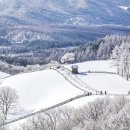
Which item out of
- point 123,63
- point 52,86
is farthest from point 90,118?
point 123,63

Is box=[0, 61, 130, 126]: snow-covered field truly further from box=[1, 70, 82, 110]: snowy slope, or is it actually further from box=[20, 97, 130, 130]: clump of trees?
box=[20, 97, 130, 130]: clump of trees

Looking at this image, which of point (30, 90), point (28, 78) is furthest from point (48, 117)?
point (28, 78)

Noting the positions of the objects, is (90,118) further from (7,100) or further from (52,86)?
(52,86)

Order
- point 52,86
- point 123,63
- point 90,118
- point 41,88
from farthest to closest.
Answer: point 123,63
point 52,86
point 41,88
point 90,118

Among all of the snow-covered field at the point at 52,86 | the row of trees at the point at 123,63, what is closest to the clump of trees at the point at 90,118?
the snow-covered field at the point at 52,86

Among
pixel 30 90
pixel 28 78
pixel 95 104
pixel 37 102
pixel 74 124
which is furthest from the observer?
pixel 28 78

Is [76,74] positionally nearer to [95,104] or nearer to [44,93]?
[44,93]
